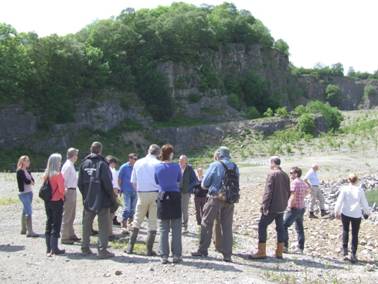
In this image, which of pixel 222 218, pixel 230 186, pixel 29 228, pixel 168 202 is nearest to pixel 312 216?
pixel 222 218

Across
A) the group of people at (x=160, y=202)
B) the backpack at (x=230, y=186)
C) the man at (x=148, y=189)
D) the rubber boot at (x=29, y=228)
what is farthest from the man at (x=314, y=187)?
the rubber boot at (x=29, y=228)

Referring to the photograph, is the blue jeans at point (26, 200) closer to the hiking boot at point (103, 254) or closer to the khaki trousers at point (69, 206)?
the khaki trousers at point (69, 206)

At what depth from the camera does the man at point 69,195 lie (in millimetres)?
11566

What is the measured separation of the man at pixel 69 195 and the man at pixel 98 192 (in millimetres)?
953

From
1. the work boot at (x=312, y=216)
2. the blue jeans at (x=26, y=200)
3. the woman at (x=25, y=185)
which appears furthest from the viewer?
the work boot at (x=312, y=216)

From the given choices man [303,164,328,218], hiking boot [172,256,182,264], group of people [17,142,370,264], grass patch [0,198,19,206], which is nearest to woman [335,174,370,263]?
group of people [17,142,370,264]

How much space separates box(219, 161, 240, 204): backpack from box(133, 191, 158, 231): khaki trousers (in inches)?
52.7

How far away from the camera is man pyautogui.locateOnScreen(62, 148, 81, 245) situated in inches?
455

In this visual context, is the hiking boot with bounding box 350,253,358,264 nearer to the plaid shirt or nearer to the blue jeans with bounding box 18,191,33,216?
the plaid shirt

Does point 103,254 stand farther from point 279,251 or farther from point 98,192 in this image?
point 279,251

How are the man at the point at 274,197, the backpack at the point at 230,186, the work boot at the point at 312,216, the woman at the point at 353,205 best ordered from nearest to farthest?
the backpack at the point at 230,186 < the man at the point at 274,197 < the woman at the point at 353,205 < the work boot at the point at 312,216

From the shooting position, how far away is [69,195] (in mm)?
11750

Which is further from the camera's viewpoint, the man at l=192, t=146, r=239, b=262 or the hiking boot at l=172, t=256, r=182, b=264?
the man at l=192, t=146, r=239, b=262

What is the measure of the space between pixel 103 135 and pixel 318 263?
41.1 m
